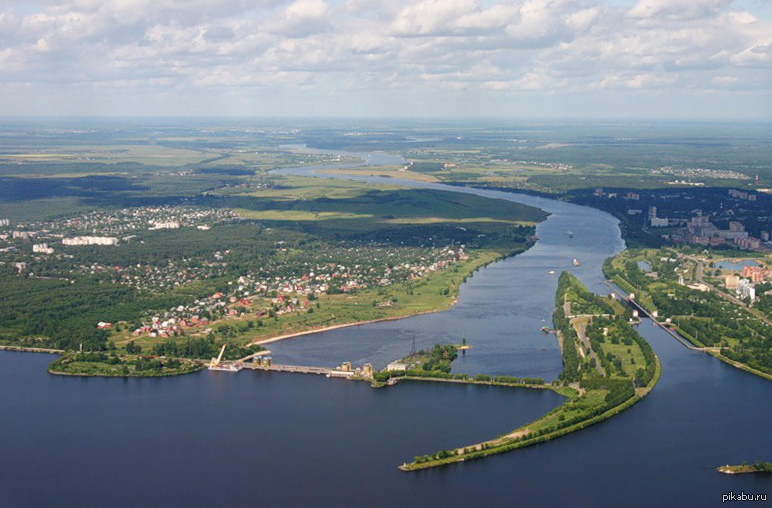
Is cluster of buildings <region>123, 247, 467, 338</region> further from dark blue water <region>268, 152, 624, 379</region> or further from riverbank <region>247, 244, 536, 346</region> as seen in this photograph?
dark blue water <region>268, 152, 624, 379</region>

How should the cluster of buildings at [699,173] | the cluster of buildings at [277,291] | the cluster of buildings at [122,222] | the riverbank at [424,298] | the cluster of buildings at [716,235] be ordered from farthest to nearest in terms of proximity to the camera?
the cluster of buildings at [699,173]
the cluster of buildings at [122,222]
the cluster of buildings at [716,235]
the cluster of buildings at [277,291]
the riverbank at [424,298]

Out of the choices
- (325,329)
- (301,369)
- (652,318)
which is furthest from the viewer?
(652,318)

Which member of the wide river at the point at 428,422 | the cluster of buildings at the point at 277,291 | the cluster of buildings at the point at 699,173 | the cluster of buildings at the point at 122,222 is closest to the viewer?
the wide river at the point at 428,422

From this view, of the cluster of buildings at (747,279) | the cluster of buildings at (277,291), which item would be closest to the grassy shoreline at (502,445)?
the cluster of buildings at (277,291)

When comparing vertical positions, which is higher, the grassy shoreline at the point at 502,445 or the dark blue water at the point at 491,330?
the dark blue water at the point at 491,330

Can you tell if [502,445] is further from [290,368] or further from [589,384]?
[290,368]

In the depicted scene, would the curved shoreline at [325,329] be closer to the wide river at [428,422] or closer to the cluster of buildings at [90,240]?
the wide river at [428,422]

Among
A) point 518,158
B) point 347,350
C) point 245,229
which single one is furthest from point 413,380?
point 518,158

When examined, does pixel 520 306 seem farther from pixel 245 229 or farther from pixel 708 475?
pixel 245 229

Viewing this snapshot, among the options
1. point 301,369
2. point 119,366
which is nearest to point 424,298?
point 301,369

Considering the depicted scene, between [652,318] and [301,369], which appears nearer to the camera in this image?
[301,369]

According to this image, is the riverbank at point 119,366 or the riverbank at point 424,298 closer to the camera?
the riverbank at point 119,366

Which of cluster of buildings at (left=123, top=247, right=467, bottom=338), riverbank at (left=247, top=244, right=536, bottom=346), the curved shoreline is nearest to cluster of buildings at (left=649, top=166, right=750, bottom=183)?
cluster of buildings at (left=123, top=247, right=467, bottom=338)
